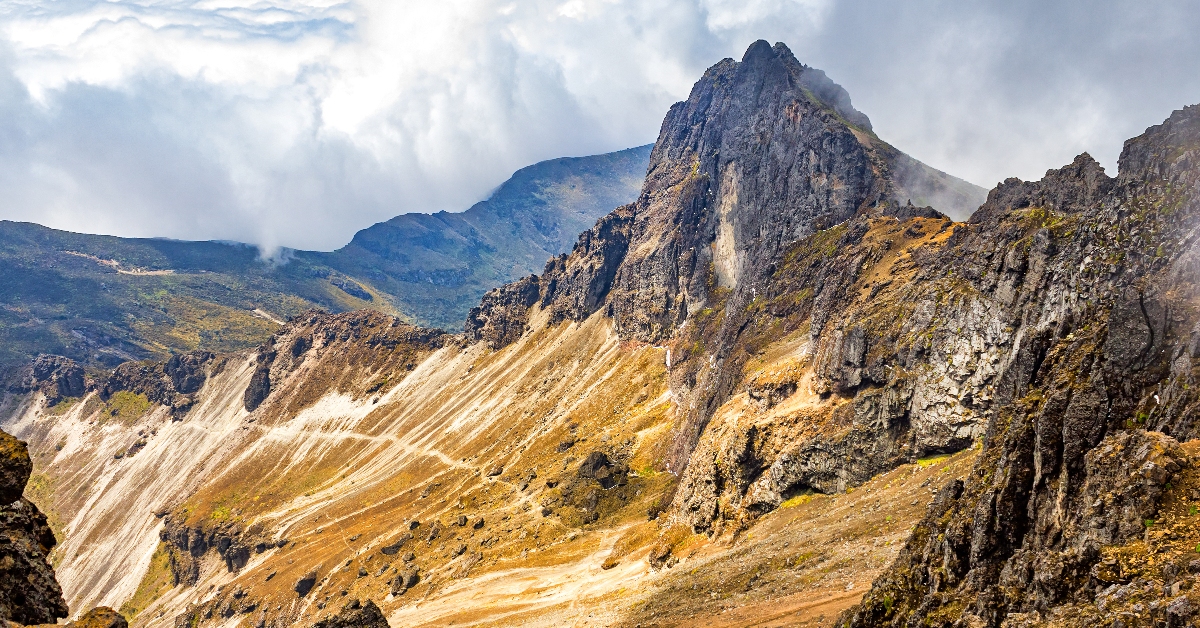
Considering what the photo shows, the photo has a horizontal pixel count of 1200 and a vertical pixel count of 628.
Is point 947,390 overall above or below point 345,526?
above

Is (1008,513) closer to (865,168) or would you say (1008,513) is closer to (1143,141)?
(1143,141)

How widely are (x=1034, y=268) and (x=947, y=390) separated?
14687 millimetres

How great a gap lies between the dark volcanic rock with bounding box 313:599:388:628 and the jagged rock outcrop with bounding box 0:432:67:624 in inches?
961

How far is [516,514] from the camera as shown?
129000 millimetres

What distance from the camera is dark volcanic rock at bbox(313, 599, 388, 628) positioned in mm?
51000

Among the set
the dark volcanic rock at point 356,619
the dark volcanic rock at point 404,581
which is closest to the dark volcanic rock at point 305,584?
the dark volcanic rock at point 404,581

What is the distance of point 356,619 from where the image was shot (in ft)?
169

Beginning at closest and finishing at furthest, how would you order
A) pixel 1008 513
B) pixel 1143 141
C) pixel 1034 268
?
pixel 1008 513 → pixel 1143 141 → pixel 1034 268

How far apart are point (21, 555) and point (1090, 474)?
153 feet

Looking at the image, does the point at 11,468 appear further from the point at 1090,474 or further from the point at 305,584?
the point at 305,584

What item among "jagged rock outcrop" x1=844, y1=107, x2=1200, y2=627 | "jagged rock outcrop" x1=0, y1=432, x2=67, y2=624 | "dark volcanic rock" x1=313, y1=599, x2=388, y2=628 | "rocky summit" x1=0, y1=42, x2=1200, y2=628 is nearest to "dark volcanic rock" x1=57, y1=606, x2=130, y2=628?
"jagged rock outcrop" x1=0, y1=432, x2=67, y2=624

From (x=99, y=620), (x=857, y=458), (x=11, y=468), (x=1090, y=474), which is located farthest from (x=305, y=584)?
(x=1090, y=474)

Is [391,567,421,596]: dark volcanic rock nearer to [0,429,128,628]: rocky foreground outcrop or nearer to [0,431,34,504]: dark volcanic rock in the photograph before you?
[0,429,128,628]: rocky foreground outcrop

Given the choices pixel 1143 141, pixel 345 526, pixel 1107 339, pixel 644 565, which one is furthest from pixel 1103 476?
pixel 345 526
